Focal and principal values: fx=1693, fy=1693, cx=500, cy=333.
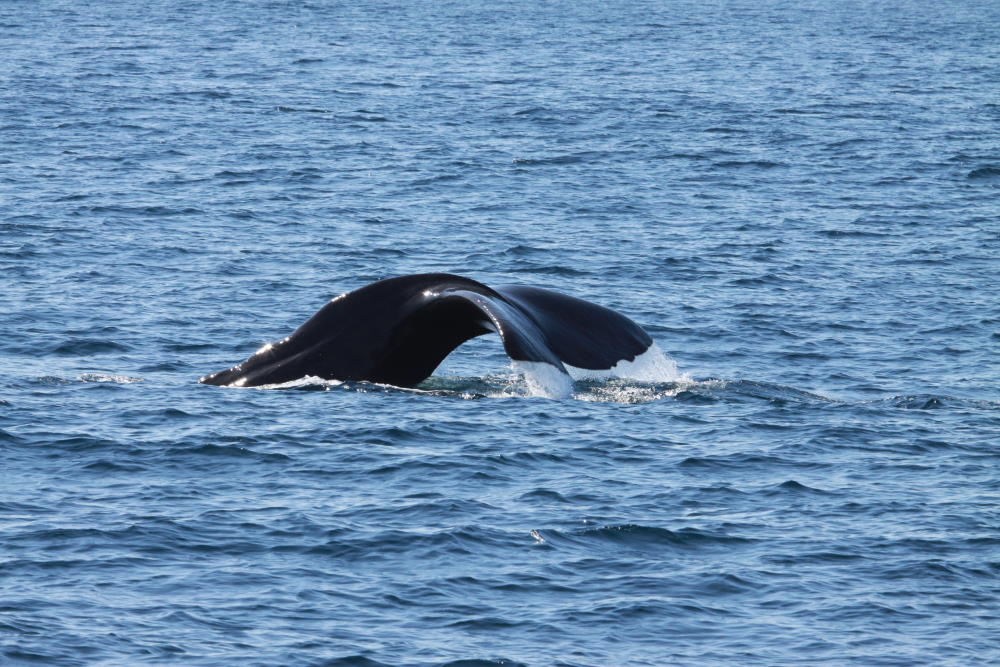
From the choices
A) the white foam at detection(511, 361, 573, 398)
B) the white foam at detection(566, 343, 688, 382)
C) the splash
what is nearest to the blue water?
the splash

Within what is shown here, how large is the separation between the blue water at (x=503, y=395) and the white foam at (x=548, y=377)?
0.71m

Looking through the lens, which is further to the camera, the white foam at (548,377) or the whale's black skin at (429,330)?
the whale's black skin at (429,330)

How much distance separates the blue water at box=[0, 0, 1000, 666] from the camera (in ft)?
36.2

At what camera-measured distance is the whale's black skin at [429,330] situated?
544 inches

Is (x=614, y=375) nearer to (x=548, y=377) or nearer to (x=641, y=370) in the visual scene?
(x=641, y=370)

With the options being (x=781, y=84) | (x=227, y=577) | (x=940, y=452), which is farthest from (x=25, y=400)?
(x=781, y=84)

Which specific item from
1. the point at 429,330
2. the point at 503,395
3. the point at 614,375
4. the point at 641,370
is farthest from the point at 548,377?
the point at 503,395

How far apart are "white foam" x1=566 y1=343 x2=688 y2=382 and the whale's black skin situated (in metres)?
0.11

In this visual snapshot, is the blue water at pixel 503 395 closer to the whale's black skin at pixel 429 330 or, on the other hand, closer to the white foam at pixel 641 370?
the white foam at pixel 641 370

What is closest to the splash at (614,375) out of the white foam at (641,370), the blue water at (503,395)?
the white foam at (641,370)

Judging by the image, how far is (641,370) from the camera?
15859 millimetres

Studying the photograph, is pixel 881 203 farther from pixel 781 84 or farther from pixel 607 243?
pixel 781 84

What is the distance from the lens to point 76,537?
12.3 m

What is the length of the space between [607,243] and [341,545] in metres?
16.9
